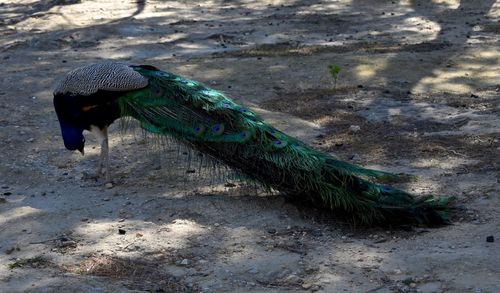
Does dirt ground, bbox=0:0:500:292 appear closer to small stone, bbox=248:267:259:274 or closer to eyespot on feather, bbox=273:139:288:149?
small stone, bbox=248:267:259:274

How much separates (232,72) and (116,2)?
7.68 metres

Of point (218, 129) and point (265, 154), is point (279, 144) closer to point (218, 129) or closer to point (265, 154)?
point (265, 154)

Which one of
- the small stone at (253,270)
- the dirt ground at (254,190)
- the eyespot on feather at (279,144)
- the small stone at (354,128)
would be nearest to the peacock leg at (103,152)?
the dirt ground at (254,190)

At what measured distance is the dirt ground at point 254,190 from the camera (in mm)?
4957

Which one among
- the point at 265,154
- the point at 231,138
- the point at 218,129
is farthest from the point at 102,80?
the point at 265,154

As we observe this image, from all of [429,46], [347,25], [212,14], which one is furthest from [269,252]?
[212,14]

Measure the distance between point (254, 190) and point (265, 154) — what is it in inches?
17.4

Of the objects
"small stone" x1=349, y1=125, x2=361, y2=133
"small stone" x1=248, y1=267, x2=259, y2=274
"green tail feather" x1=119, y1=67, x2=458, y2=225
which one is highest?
"green tail feather" x1=119, y1=67, x2=458, y2=225

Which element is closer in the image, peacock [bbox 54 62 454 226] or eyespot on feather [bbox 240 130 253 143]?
peacock [bbox 54 62 454 226]

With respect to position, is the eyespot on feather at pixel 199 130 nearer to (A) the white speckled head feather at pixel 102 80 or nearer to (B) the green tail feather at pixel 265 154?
(B) the green tail feather at pixel 265 154

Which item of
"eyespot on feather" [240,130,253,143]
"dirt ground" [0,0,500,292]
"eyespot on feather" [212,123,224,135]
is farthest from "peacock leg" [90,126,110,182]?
"eyespot on feather" [240,130,253,143]

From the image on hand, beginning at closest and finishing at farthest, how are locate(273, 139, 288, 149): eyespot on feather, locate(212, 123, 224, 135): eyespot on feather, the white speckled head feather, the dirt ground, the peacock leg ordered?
the dirt ground, locate(273, 139, 288, 149): eyespot on feather, locate(212, 123, 224, 135): eyespot on feather, the white speckled head feather, the peacock leg

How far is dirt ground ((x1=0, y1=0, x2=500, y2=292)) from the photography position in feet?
16.3

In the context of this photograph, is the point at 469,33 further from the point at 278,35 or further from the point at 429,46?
the point at 278,35
